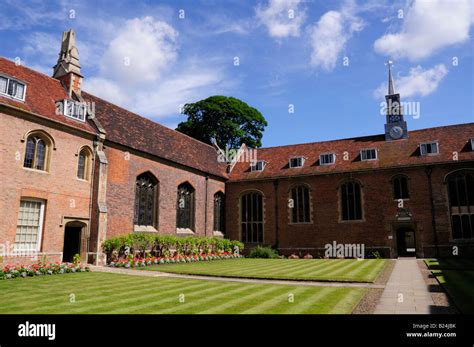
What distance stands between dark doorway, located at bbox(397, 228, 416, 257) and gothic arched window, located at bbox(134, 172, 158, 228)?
66.3 feet

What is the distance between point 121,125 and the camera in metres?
25.3

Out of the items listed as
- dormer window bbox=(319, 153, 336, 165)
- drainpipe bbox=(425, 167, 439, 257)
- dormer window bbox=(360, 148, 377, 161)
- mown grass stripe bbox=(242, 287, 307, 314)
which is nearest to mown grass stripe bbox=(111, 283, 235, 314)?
mown grass stripe bbox=(242, 287, 307, 314)

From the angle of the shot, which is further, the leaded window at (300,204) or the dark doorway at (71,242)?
the leaded window at (300,204)

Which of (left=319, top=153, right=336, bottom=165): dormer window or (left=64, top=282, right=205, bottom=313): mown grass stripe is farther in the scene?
(left=319, top=153, right=336, bottom=165): dormer window

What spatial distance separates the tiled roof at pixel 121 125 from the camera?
775 inches

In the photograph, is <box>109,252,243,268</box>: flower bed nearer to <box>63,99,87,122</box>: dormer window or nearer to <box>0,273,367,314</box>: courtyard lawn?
<box>0,273,367,314</box>: courtyard lawn

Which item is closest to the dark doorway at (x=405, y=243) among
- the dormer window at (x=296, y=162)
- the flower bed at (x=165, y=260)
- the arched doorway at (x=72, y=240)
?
the dormer window at (x=296, y=162)

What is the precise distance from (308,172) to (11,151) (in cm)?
2335

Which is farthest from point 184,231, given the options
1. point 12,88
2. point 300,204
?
point 12,88

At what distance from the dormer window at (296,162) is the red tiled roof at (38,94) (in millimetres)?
18954

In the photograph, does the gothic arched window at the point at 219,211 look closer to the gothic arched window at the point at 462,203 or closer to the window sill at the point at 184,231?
the window sill at the point at 184,231

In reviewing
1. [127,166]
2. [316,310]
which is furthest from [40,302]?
[127,166]

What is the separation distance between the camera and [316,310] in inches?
312

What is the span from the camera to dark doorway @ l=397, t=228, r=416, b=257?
3265cm
